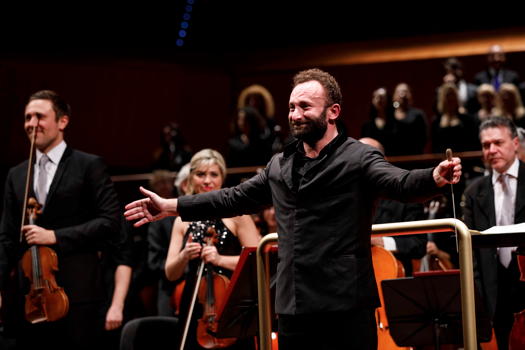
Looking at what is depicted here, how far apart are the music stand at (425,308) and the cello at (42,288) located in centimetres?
158

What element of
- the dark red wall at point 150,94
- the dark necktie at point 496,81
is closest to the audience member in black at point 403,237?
the dark necktie at point 496,81

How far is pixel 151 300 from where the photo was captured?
21.3 feet

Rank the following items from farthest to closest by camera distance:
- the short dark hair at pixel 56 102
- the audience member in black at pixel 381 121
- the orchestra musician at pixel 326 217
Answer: the audience member in black at pixel 381 121 → the short dark hair at pixel 56 102 → the orchestra musician at pixel 326 217

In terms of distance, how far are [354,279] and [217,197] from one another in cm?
70

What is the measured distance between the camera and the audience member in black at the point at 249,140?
811 cm

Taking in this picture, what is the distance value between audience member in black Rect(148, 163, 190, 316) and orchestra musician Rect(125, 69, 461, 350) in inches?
92.8

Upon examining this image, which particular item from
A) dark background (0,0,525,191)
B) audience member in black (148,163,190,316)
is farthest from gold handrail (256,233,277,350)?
dark background (0,0,525,191)

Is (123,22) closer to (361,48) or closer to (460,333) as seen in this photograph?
(361,48)

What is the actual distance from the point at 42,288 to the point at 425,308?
185 centimetres

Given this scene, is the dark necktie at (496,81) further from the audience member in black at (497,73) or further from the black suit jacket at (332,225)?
the black suit jacket at (332,225)

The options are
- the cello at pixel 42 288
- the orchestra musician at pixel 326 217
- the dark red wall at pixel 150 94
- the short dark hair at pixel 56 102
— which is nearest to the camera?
the orchestra musician at pixel 326 217

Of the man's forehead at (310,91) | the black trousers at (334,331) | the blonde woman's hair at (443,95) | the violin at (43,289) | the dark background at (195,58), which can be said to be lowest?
the black trousers at (334,331)

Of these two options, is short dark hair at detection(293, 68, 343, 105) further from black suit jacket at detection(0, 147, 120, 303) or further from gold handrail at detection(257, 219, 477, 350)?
black suit jacket at detection(0, 147, 120, 303)

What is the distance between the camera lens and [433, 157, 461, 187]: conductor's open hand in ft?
7.57
